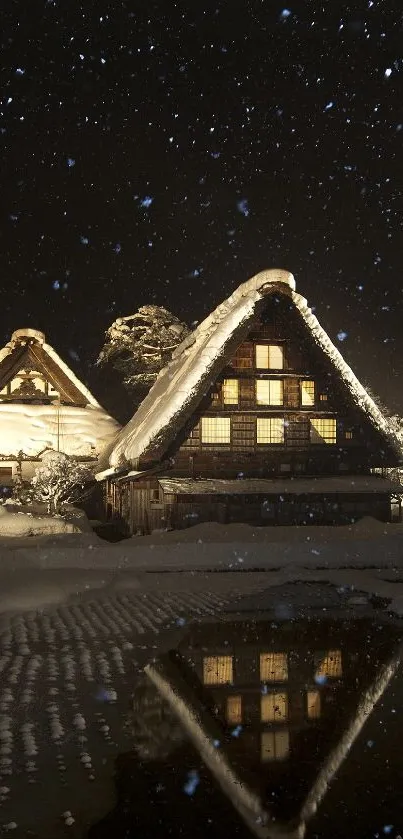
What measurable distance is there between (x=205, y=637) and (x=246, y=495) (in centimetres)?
1301

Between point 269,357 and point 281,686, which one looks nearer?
point 281,686

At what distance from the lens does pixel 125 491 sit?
25219 millimetres

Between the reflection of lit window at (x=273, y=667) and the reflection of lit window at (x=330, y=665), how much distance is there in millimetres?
347

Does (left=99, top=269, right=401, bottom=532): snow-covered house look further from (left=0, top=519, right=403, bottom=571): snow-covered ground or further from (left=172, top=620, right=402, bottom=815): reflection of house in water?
(left=172, top=620, right=402, bottom=815): reflection of house in water

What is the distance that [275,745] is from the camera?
5445 millimetres

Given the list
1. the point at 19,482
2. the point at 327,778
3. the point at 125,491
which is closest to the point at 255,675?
the point at 327,778

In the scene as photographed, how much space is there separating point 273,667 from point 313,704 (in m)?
1.41

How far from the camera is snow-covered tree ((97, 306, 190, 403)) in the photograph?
120ft

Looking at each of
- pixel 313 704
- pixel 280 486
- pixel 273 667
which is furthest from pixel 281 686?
pixel 280 486

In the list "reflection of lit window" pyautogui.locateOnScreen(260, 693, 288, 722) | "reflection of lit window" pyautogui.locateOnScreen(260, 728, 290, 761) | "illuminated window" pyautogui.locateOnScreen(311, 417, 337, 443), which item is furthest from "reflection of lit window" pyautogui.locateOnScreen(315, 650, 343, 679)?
"illuminated window" pyautogui.locateOnScreen(311, 417, 337, 443)

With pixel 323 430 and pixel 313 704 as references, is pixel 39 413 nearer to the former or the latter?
pixel 323 430

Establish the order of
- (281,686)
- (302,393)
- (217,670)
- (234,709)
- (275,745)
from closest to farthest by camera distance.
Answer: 1. (275,745)
2. (234,709)
3. (281,686)
4. (217,670)
5. (302,393)

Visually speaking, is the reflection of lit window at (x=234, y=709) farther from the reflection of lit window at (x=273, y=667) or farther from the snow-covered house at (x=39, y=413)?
the snow-covered house at (x=39, y=413)

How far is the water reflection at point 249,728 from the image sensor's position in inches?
170
